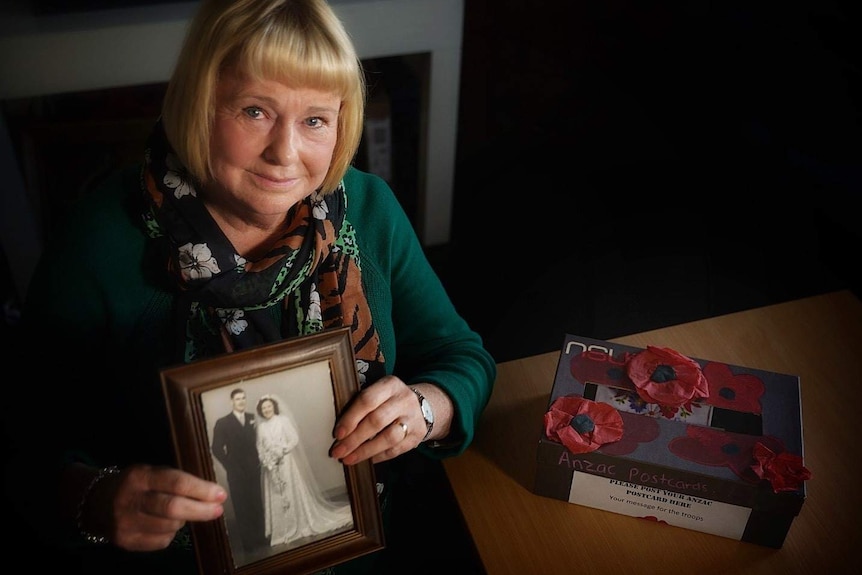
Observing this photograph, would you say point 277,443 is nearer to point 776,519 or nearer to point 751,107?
point 776,519

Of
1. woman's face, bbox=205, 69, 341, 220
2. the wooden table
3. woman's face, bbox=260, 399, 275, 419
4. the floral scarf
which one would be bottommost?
the wooden table

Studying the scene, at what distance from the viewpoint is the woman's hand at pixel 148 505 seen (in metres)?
0.90

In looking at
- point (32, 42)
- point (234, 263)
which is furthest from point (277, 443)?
point (32, 42)

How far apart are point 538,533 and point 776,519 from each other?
309 mm

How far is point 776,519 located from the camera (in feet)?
3.46

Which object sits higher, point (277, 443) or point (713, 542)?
point (277, 443)

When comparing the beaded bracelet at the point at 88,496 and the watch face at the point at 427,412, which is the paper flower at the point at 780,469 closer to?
the watch face at the point at 427,412

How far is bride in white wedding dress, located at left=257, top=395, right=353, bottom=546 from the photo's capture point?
3.07ft

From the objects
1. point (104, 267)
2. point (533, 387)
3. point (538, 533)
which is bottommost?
point (538, 533)

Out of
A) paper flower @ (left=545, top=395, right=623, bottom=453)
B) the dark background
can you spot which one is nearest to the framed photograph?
paper flower @ (left=545, top=395, right=623, bottom=453)

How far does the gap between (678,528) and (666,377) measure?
205 mm

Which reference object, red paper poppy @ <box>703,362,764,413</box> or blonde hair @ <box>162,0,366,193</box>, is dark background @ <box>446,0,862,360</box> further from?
blonde hair @ <box>162,0,366,193</box>

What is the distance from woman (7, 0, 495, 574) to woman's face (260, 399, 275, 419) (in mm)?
87

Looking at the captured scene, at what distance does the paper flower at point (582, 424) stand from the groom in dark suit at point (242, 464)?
384 millimetres
